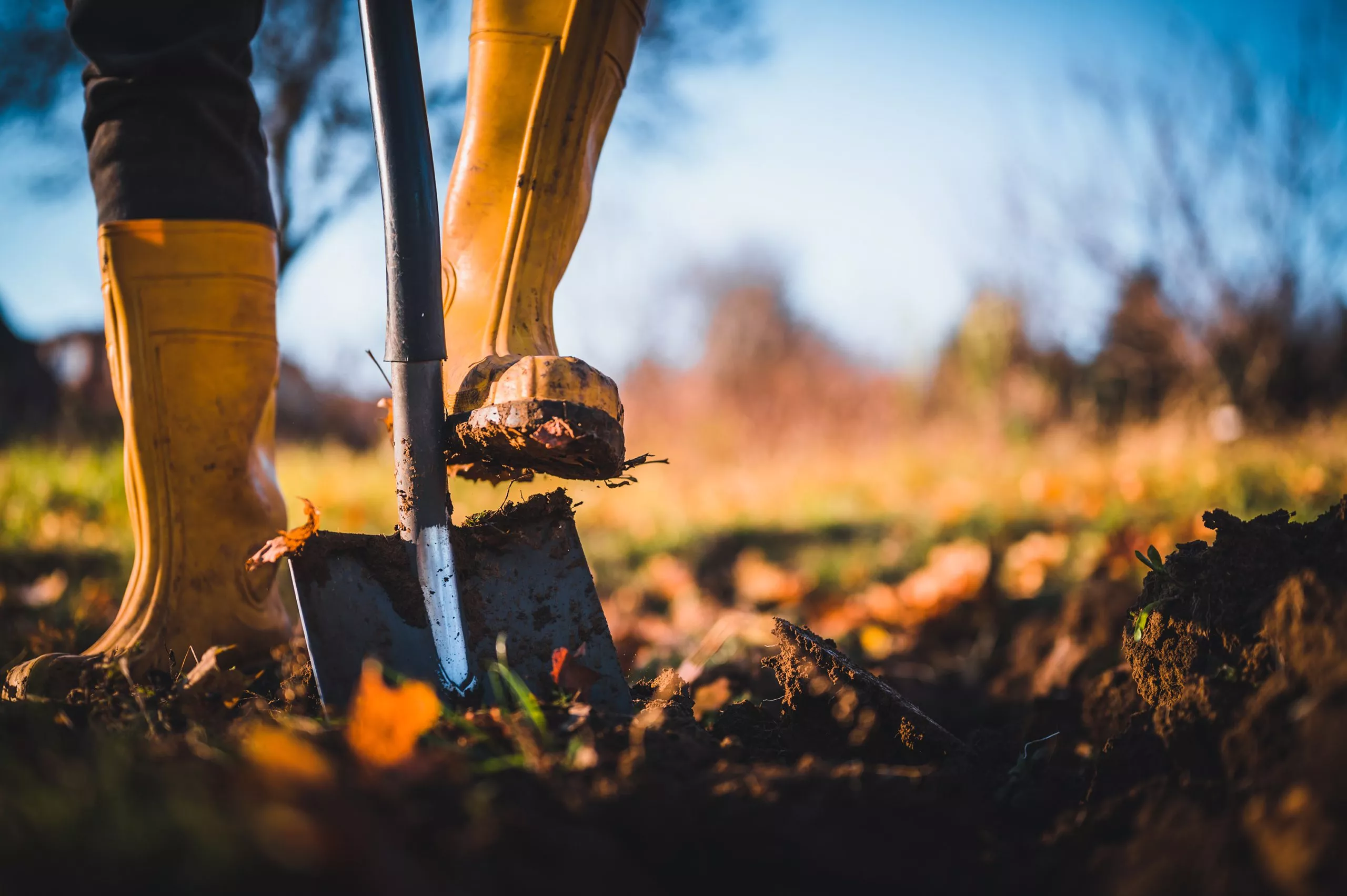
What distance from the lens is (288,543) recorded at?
132 cm

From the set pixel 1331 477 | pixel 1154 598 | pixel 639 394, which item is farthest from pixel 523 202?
pixel 639 394

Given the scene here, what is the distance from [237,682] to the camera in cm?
126

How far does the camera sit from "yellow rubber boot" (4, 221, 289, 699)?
66.3 inches

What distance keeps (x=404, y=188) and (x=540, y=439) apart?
1.79ft

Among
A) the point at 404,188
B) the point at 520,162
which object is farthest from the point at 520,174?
the point at 404,188

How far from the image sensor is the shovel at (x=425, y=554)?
1350 millimetres

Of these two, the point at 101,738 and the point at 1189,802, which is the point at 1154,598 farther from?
the point at 101,738

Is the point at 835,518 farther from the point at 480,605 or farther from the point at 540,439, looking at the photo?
the point at 540,439

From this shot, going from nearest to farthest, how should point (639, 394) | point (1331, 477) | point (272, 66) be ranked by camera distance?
point (1331, 477), point (272, 66), point (639, 394)

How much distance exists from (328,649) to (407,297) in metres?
0.61

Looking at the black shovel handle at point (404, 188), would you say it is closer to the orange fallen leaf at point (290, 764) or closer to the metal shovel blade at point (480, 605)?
the metal shovel blade at point (480, 605)

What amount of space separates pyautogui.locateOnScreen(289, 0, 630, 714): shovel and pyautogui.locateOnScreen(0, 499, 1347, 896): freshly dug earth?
0.52 feet

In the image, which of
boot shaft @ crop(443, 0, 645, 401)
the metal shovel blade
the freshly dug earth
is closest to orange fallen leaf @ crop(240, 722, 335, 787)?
the freshly dug earth

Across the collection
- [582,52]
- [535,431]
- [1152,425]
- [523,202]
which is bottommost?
[535,431]
